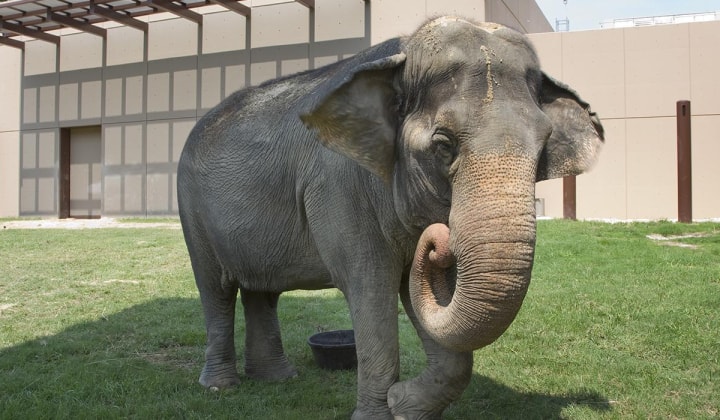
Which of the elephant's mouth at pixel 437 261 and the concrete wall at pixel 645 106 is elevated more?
the concrete wall at pixel 645 106

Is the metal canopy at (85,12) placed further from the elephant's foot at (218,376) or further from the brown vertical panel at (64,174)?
the elephant's foot at (218,376)

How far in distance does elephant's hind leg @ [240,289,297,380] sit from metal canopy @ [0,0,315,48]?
1747 cm

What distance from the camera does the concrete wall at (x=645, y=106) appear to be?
18.5 meters

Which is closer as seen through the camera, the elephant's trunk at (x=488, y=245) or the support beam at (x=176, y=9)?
the elephant's trunk at (x=488, y=245)

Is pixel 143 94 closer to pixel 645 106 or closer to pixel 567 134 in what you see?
pixel 645 106

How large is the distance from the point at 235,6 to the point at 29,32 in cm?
760

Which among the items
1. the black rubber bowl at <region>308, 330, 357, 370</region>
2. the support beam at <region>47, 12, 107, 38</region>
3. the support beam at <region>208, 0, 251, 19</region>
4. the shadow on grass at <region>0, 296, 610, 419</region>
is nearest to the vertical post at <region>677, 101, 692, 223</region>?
the shadow on grass at <region>0, 296, 610, 419</region>

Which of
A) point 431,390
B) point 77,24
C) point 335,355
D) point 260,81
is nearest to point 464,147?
point 431,390

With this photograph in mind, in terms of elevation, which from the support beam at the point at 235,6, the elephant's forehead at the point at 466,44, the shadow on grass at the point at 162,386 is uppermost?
the support beam at the point at 235,6

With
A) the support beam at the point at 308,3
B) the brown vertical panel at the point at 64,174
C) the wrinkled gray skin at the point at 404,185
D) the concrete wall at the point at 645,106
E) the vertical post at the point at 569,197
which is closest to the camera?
the wrinkled gray skin at the point at 404,185

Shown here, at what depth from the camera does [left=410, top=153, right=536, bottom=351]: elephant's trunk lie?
271 cm

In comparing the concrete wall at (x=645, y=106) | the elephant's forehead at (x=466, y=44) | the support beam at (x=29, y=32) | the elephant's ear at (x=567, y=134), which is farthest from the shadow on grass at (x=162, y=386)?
the support beam at (x=29, y=32)

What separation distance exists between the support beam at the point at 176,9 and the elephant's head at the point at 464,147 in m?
19.8

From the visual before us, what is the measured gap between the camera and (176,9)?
22.2 metres
